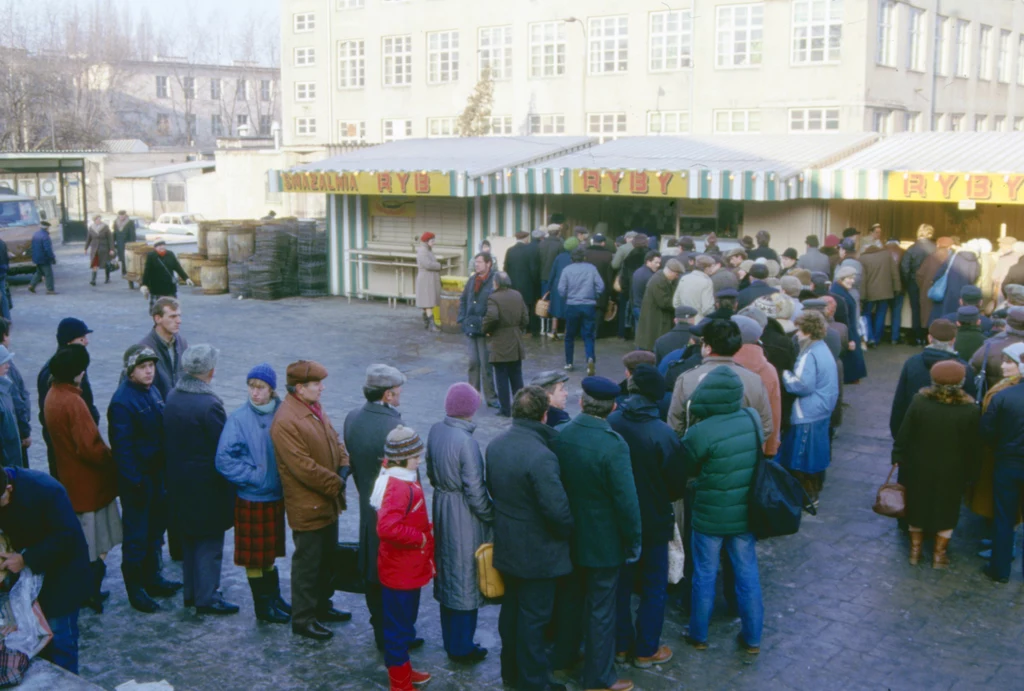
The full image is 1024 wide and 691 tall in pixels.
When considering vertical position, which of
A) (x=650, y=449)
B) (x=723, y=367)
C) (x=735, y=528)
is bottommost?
(x=735, y=528)

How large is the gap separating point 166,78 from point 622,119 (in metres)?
56.1

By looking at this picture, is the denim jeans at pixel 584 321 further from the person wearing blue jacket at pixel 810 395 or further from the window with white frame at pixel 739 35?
the window with white frame at pixel 739 35

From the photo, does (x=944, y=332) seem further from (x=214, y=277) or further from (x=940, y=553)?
(x=214, y=277)

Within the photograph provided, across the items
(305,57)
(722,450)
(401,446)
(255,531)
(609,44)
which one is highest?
(305,57)

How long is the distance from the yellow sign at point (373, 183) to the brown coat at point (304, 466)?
1295cm

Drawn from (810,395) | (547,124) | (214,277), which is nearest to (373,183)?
(214,277)

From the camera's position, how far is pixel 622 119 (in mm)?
35219

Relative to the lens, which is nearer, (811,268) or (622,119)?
(811,268)

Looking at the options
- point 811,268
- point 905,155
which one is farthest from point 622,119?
point 811,268

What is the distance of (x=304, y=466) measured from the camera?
238 inches

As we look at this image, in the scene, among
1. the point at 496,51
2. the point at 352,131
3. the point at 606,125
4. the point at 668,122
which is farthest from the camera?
the point at 352,131

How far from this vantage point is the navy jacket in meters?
4.89

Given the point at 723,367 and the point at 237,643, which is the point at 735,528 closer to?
the point at 723,367

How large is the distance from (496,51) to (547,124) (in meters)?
3.67
